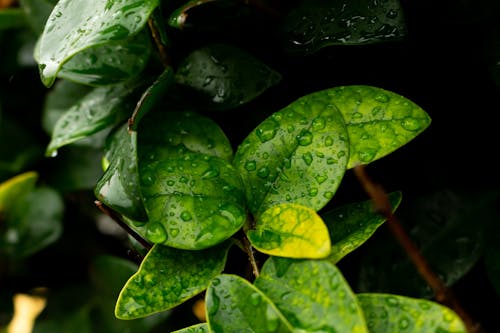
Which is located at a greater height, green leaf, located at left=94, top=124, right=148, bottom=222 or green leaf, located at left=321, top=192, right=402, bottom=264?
green leaf, located at left=94, top=124, right=148, bottom=222

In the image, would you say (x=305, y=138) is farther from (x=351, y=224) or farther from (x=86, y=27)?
(x=86, y=27)

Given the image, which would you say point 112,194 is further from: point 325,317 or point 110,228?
point 110,228

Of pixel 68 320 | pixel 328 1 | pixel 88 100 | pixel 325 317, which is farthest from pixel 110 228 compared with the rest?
pixel 325 317

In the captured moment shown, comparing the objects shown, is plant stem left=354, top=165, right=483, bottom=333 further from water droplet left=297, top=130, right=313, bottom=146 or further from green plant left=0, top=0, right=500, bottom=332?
water droplet left=297, top=130, right=313, bottom=146

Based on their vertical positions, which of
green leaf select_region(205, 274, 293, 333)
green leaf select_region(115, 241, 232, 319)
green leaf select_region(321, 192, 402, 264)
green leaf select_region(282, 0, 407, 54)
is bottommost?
green leaf select_region(115, 241, 232, 319)

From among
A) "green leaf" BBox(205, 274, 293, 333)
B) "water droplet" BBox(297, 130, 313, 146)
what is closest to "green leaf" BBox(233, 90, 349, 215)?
"water droplet" BBox(297, 130, 313, 146)

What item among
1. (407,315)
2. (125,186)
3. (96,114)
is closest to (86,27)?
(125,186)
